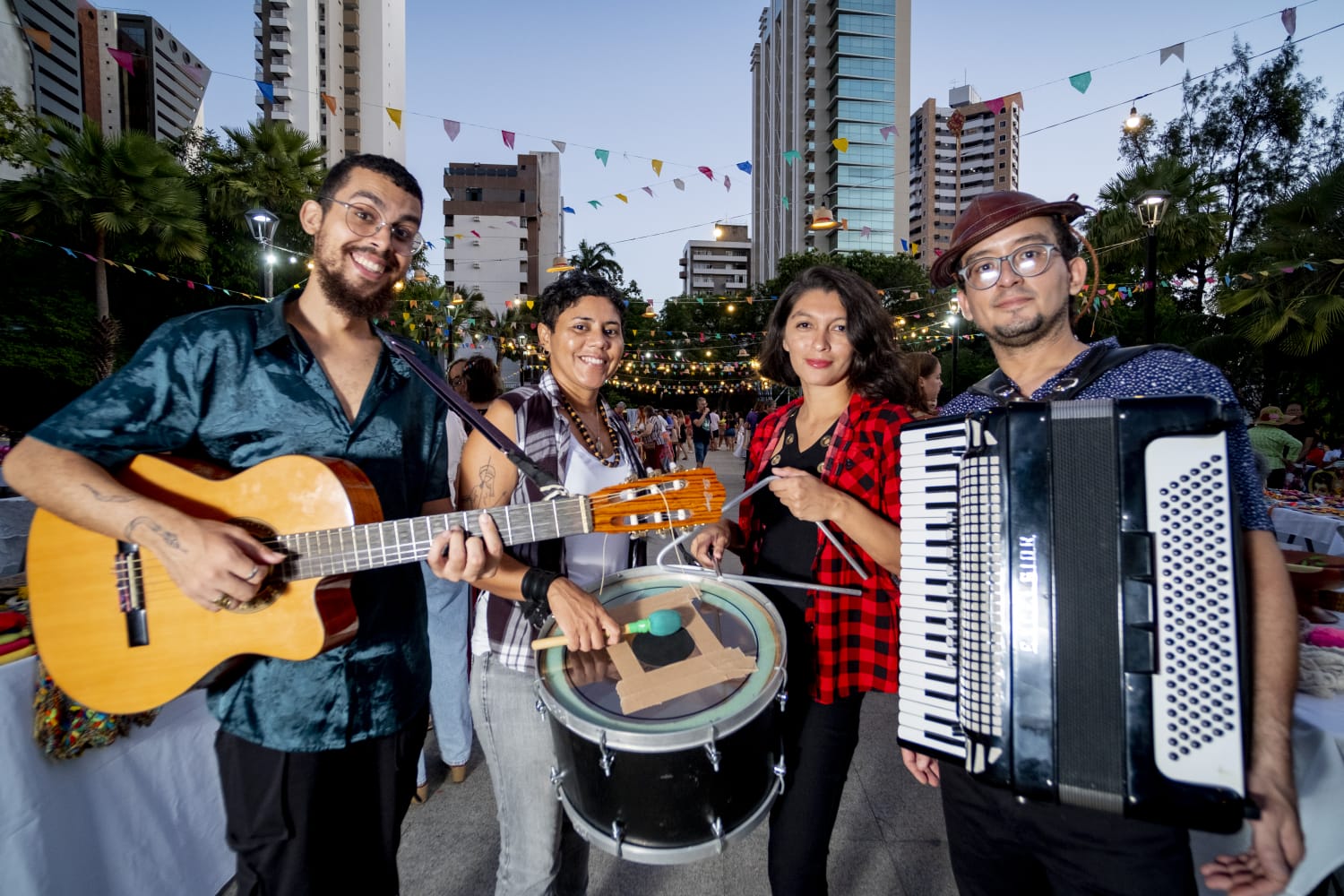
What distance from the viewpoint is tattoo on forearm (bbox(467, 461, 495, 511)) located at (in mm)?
2008

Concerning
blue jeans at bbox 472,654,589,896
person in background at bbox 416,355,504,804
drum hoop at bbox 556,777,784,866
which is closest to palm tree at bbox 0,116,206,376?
person in background at bbox 416,355,504,804

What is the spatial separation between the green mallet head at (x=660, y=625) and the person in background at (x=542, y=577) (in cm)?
7

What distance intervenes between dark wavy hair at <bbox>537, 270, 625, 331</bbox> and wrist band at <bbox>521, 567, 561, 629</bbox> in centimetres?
97

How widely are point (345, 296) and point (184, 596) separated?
0.94 metres

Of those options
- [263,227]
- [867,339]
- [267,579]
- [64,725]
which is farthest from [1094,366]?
[263,227]

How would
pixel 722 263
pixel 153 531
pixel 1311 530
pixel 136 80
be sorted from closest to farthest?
pixel 153 531, pixel 1311 530, pixel 136 80, pixel 722 263

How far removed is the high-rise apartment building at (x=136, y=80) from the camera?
34094 millimetres

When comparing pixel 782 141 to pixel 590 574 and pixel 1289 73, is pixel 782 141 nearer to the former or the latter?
pixel 1289 73

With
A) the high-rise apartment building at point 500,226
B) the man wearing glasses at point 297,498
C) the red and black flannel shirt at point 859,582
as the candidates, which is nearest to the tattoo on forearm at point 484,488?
the man wearing glasses at point 297,498

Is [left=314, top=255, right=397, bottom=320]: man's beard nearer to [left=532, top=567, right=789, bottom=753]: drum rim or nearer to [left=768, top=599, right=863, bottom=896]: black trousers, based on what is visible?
[left=532, top=567, right=789, bottom=753]: drum rim

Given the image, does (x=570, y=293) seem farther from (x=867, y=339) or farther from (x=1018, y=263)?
(x=1018, y=263)

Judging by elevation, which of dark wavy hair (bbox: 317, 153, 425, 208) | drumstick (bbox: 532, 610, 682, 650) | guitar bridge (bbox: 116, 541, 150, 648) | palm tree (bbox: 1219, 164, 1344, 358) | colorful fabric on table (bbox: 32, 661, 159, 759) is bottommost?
colorful fabric on table (bbox: 32, 661, 159, 759)

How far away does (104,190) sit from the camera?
1372 centimetres

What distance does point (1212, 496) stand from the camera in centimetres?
126
